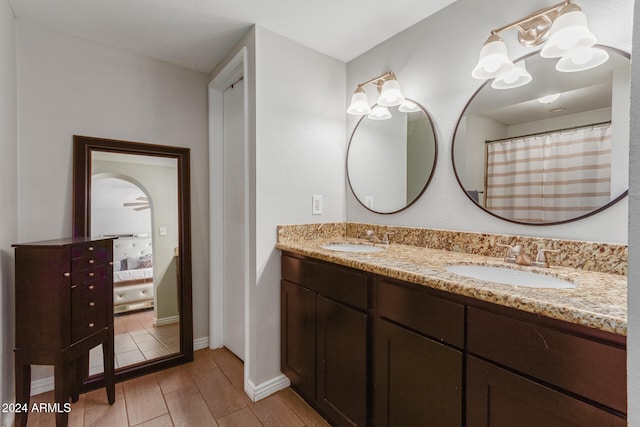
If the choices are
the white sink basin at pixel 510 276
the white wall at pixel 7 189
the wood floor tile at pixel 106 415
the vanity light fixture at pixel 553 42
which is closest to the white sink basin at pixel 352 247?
the white sink basin at pixel 510 276

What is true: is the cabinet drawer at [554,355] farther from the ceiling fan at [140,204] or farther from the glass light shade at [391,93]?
the ceiling fan at [140,204]

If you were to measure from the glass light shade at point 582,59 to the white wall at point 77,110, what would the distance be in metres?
2.33

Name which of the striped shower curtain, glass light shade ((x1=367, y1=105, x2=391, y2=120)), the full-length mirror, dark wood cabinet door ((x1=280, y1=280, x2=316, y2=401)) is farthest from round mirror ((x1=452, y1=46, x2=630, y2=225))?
the full-length mirror

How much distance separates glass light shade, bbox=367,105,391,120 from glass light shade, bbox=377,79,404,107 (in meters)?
0.15

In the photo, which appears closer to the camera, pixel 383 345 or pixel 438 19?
pixel 383 345

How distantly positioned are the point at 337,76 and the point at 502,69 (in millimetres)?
1186

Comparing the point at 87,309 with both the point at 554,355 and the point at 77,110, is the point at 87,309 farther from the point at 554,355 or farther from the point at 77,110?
the point at 554,355

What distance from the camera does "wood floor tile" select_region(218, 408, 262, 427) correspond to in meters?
1.58

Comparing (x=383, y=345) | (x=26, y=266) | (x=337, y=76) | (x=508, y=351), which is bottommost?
(x=383, y=345)

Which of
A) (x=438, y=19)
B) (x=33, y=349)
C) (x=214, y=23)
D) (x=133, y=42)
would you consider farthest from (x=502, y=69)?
(x=33, y=349)

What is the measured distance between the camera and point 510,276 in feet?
4.08

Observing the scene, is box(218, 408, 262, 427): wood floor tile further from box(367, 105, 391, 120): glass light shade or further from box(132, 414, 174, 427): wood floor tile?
box(367, 105, 391, 120): glass light shade

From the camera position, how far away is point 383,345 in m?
1.24

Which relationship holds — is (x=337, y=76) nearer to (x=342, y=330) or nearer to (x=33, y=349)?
(x=342, y=330)
